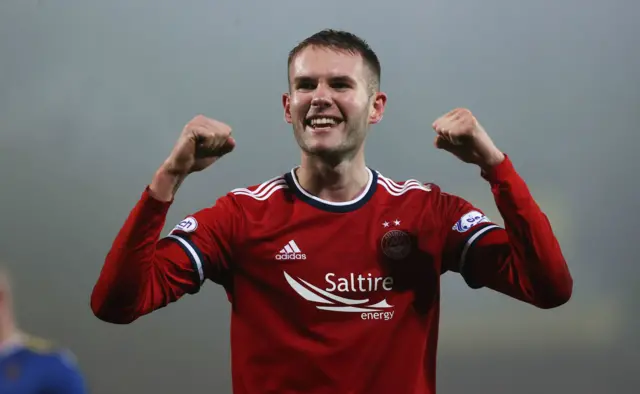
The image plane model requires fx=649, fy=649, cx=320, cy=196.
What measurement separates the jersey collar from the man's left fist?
215 mm

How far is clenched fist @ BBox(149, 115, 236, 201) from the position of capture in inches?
38.4

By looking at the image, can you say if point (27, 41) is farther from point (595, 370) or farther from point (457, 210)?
point (595, 370)

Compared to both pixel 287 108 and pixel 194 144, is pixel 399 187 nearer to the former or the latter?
pixel 287 108

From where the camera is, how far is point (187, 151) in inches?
38.8

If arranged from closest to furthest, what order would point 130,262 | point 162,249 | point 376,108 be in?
1. point 130,262
2. point 162,249
3. point 376,108

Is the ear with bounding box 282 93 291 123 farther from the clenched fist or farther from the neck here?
the clenched fist

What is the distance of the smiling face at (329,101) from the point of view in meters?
1.14

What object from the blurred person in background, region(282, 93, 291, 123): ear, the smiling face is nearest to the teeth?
the smiling face

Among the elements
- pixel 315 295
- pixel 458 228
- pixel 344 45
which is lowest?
pixel 315 295

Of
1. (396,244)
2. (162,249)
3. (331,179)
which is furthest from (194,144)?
(396,244)

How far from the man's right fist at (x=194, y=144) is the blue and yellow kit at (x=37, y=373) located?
483 mm

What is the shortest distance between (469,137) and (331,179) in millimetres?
285

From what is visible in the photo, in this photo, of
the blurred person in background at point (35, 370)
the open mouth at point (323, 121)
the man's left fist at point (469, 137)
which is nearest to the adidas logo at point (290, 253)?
the open mouth at point (323, 121)

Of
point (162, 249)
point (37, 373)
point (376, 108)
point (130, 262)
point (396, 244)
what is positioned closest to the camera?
point (37, 373)
